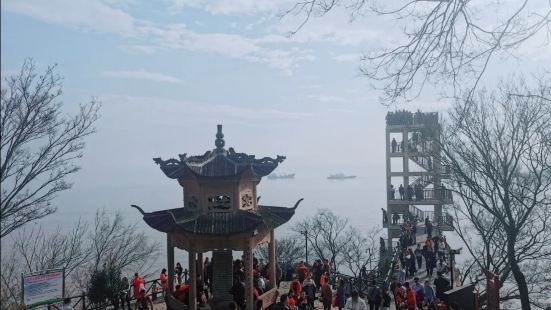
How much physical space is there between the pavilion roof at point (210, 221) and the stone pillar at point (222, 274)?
111 cm

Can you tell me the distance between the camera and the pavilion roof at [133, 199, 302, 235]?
44.3 ft

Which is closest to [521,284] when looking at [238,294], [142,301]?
[238,294]

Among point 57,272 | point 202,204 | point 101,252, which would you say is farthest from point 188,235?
point 101,252

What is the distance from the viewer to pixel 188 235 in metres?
13.6

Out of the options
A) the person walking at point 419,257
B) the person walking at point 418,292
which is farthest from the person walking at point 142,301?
the person walking at point 419,257

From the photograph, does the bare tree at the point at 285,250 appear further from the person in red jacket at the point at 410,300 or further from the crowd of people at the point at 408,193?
the person in red jacket at the point at 410,300

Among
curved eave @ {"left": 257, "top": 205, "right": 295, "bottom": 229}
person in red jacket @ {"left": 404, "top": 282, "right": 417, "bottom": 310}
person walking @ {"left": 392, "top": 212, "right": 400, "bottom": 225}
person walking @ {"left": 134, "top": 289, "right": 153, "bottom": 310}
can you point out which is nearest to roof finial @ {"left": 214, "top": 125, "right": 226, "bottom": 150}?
curved eave @ {"left": 257, "top": 205, "right": 295, "bottom": 229}

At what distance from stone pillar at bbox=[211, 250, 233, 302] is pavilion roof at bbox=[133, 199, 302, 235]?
→ 3.63ft

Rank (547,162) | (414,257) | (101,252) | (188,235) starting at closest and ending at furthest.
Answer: (188,235), (547,162), (414,257), (101,252)

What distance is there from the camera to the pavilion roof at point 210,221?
44.3 ft

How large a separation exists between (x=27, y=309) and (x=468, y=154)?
1496 cm

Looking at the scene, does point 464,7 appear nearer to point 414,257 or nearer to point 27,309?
point 27,309

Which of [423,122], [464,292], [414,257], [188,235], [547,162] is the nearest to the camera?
[464,292]

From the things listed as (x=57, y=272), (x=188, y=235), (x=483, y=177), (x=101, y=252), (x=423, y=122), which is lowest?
(x=101, y=252)
